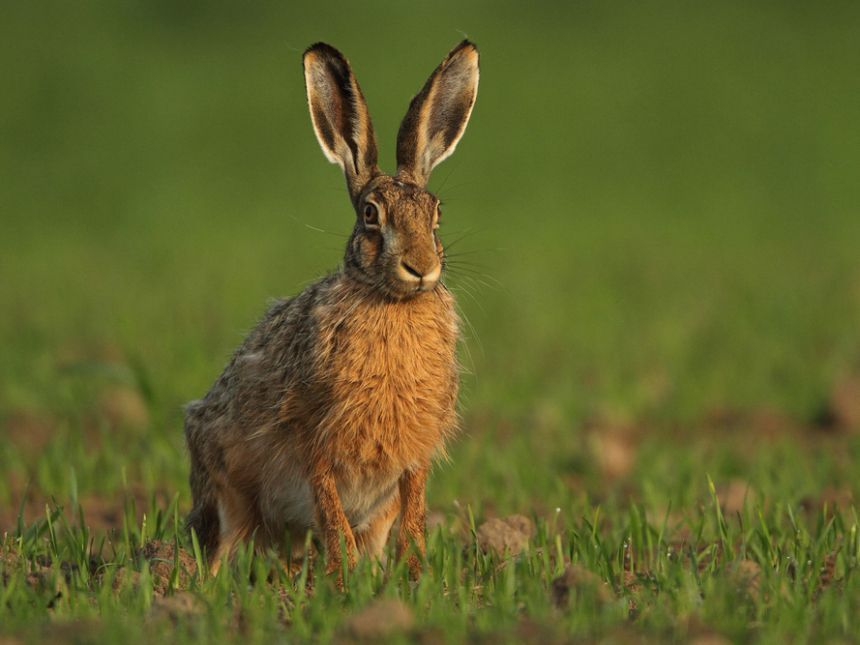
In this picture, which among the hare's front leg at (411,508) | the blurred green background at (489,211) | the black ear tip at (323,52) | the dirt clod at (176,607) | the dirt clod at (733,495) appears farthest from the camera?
the blurred green background at (489,211)

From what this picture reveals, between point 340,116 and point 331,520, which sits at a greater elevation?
point 340,116

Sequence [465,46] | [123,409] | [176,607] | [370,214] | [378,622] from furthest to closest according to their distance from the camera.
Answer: [123,409], [465,46], [370,214], [176,607], [378,622]

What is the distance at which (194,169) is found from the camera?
22734 millimetres

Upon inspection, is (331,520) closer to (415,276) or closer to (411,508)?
(411,508)

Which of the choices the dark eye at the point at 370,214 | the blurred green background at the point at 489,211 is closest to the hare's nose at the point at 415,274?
the dark eye at the point at 370,214

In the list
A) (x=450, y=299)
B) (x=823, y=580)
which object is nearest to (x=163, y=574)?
(x=450, y=299)

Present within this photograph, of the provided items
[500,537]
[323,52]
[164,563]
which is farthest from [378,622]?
[323,52]

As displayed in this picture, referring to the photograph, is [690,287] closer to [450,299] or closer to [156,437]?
[156,437]

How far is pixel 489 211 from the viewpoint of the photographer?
20.8 meters

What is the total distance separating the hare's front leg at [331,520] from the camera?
5.25 meters

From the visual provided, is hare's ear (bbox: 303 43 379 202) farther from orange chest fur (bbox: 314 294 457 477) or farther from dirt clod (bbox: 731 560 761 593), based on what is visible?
dirt clod (bbox: 731 560 761 593)

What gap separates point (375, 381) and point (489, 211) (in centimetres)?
1558

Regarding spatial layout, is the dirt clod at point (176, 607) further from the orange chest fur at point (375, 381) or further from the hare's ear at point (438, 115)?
the hare's ear at point (438, 115)

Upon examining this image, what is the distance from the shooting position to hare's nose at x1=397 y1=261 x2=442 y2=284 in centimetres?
507
